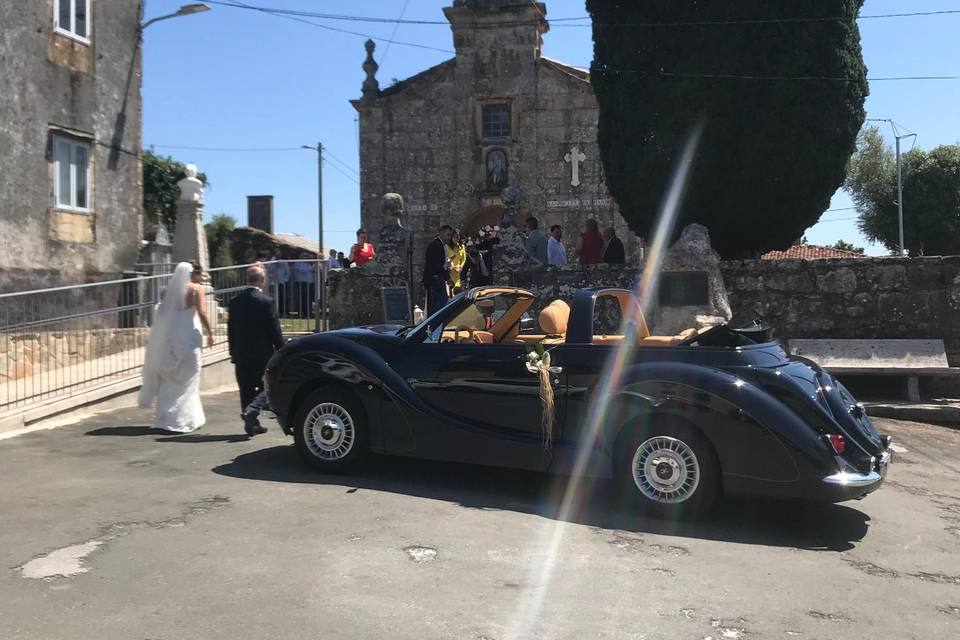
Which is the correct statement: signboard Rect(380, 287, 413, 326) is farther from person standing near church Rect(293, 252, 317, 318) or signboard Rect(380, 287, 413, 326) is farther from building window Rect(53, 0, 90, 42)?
building window Rect(53, 0, 90, 42)

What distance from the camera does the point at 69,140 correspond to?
14.0 m

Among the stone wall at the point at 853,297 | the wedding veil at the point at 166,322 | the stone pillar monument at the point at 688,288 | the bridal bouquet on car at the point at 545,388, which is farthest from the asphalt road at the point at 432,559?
the stone wall at the point at 853,297

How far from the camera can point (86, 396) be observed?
934 cm

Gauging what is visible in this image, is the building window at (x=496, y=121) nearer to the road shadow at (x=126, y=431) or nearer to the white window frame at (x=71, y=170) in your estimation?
the white window frame at (x=71, y=170)

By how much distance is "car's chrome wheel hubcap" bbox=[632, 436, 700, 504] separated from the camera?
17.1 feet

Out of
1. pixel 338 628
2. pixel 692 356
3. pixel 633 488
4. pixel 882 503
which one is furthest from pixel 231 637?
pixel 882 503

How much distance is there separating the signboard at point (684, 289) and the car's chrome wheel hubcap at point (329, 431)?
575cm

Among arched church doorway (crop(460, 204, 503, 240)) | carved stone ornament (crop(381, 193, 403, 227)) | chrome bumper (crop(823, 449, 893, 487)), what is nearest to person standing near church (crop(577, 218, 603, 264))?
carved stone ornament (crop(381, 193, 403, 227))

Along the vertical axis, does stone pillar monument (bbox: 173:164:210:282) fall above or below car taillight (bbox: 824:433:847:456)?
above

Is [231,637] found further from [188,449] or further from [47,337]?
[47,337]

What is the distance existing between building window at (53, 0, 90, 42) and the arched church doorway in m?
12.0

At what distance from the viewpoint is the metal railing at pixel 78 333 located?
369 inches

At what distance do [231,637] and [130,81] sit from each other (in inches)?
582

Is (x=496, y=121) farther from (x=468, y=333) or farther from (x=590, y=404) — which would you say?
(x=590, y=404)
